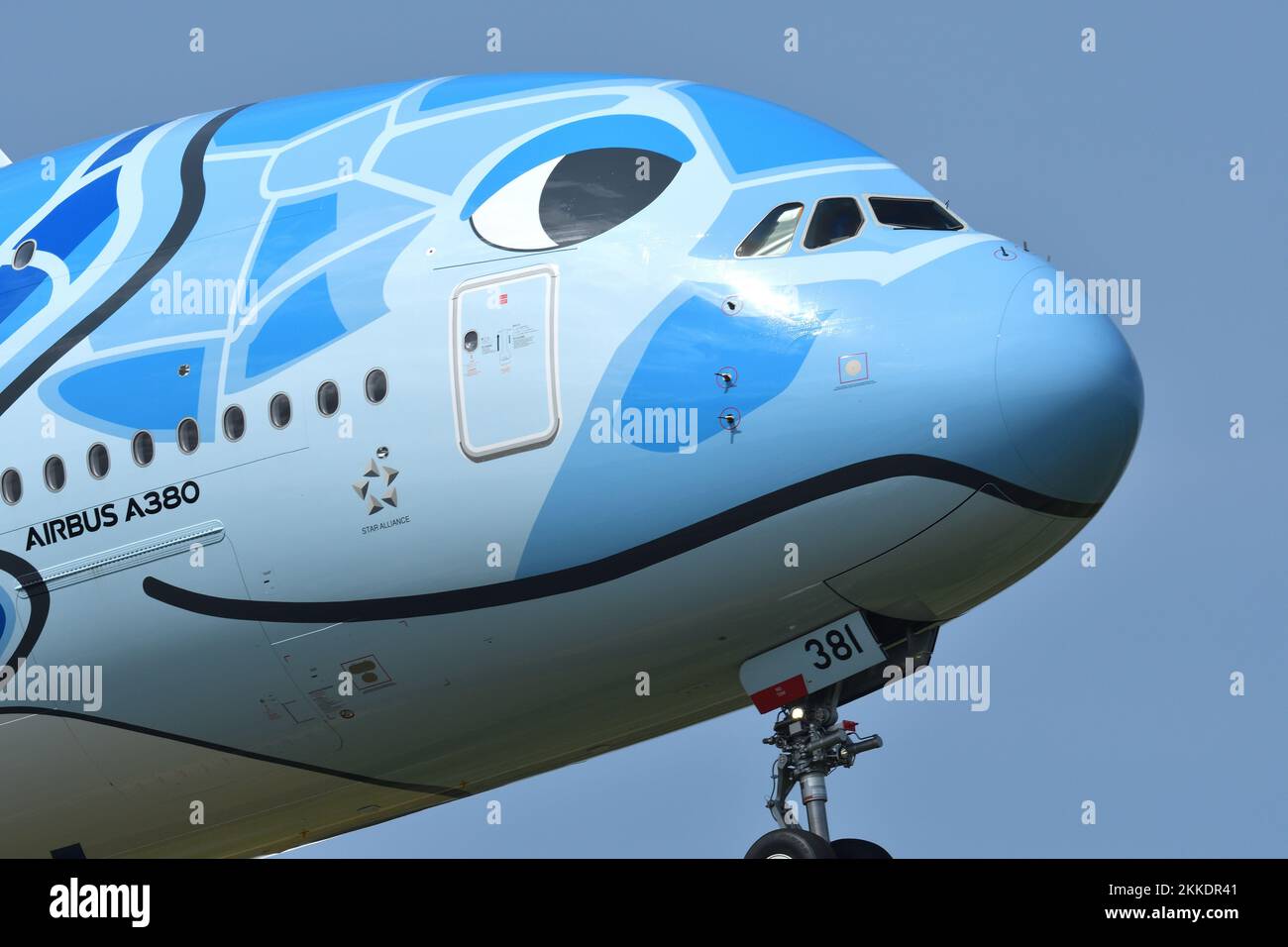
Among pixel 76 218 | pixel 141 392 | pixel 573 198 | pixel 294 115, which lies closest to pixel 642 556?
pixel 573 198

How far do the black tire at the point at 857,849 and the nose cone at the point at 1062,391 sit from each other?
3.08 meters

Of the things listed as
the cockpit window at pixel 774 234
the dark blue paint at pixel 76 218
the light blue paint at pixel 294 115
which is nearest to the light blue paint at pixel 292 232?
the light blue paint at pixel 294 115

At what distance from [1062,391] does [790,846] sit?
393 centimetres

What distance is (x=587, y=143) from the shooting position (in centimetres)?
1883

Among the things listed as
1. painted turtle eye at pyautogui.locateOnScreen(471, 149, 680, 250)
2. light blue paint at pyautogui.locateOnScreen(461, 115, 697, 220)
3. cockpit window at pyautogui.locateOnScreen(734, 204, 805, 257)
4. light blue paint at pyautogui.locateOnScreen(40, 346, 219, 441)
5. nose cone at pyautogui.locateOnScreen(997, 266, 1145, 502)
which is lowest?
nose cone at pyautogui.locateOnScreen(997, 266, 1145, 502)

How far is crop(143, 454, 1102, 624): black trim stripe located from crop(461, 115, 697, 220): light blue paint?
3.06 m

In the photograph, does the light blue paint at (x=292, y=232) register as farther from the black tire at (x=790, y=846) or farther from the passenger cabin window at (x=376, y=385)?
the black tire at (x=790, y=846)

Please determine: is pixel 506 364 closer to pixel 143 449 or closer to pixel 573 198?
pixel 573 198

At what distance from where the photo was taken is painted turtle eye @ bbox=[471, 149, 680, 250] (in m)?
18.3

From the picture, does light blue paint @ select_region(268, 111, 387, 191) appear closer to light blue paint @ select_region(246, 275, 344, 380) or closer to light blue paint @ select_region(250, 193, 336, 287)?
light blue paint @ select_region(250, 193, 336, 287)

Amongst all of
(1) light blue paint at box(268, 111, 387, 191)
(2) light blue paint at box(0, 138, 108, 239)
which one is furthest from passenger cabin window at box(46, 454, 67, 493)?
(1) light blue paint at box(268, 111, 387, 191)

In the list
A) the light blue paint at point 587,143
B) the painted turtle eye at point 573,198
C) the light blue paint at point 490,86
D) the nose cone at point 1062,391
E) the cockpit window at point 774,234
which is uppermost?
the light blue paint at point 490,86

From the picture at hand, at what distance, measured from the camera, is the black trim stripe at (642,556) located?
1717cm
